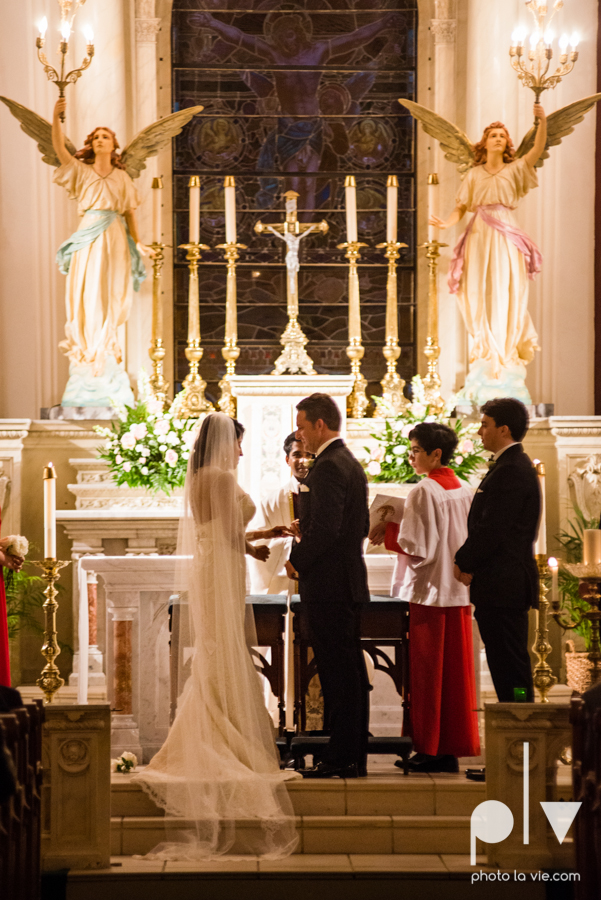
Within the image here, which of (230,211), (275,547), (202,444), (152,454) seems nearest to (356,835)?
(202,444)

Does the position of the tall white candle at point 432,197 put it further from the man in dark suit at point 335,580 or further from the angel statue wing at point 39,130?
the man in dark suit at point 335,580

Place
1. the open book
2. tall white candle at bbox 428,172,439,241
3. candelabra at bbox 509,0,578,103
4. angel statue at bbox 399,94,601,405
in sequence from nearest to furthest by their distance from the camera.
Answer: the open book → candelabra at bbox 509,0,578,103 → tall white candle at bbox 428,172,439,241 → angel statue at bbox 399,94,601,405

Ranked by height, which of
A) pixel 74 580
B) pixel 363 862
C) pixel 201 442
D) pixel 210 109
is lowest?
pixel 363 862

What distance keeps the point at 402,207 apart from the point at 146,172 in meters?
2.23

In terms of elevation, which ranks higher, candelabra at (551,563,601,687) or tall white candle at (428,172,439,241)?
tall white candle at (428,172,439,241)

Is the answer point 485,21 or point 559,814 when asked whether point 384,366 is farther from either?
point 559,814

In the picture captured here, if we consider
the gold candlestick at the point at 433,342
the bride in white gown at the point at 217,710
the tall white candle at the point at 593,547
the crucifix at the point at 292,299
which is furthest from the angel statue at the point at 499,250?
the tall white candle at the point at 593,547

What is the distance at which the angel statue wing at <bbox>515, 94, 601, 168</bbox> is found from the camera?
8.22 metres

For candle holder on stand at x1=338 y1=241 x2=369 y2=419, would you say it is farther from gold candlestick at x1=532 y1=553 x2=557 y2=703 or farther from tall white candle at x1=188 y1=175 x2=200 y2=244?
gold candlestick at x1=532 y1=553 x2=557 y2=703

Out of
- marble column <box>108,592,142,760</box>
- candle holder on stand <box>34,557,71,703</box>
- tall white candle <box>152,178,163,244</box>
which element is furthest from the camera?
tall white candle <box>152,178,163,244</box>

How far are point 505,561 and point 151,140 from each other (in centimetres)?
488

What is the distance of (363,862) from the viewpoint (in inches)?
176

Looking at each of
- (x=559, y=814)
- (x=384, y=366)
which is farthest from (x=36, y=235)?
(x=559, y=814)

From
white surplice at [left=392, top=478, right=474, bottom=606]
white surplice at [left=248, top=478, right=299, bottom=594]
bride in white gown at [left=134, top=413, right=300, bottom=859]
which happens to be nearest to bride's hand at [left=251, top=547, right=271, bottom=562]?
bride in white gown at [left=134, top=413, right=300, bottom=859]
